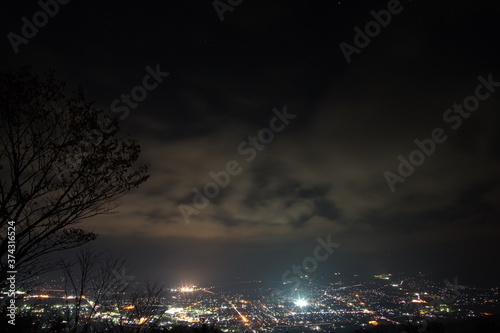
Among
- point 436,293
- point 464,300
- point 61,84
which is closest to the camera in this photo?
point 61,84

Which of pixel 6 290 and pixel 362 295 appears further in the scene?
pixel 362 295

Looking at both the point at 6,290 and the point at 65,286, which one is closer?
the point at 6,290

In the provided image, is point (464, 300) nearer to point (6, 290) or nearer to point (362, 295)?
point (362, 295)

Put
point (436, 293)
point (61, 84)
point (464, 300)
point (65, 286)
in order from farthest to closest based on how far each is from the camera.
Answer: point (436, 293)
point (464, 300)
point (65, 286)
point (61, 84)

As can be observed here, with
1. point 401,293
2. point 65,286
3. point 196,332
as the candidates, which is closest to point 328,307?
point 401,293

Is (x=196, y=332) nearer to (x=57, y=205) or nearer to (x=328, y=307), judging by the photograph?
(x=57, y=205)

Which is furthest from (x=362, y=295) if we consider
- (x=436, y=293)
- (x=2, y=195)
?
(x=2, y=195)

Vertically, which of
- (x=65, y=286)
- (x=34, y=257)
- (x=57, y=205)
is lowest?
(x=65, y=286)

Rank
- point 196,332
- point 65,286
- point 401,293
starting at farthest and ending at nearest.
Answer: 1. point 401,293
2. point 196,332
3. point 65,286

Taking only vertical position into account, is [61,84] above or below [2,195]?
above
